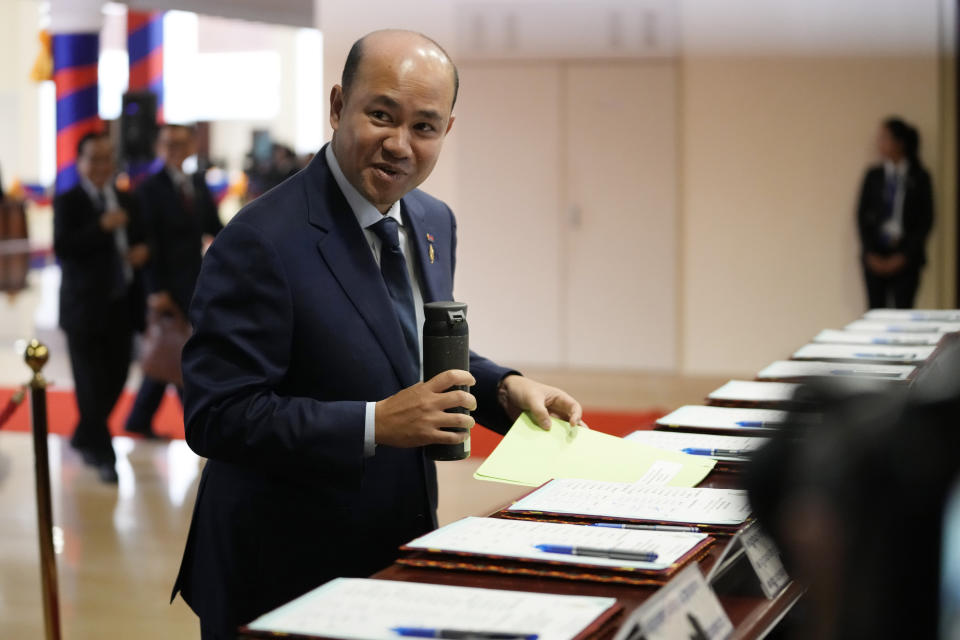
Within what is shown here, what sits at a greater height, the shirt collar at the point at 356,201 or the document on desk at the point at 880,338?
the shirt collar at the point at 356,201

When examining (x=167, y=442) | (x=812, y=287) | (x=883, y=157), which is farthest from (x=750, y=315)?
(x=167, y=442)

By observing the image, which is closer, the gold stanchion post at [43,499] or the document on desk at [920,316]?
the gold stanchion post at [43,499]

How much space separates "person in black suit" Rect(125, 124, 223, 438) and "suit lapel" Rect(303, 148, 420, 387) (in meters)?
4.77

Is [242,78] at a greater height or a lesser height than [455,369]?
greater

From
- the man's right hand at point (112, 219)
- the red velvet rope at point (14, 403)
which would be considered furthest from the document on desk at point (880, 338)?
the man's right hand at point (112, 219)

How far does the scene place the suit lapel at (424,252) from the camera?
6.61 feet

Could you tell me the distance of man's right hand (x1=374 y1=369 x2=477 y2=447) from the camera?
5.29ft

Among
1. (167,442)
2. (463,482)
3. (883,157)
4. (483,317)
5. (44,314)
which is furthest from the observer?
(44,314)

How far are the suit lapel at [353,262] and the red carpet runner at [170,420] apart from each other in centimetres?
492

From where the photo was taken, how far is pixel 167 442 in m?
7.21

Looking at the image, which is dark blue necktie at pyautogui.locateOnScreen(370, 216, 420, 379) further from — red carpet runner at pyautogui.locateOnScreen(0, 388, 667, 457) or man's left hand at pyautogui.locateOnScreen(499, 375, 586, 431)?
red carpet runner at pyautogui.locateOnScreen(0, 388, 667, 457)

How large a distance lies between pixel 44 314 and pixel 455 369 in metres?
12.1

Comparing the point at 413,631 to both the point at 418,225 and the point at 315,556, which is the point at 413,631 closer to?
the point at 315,556

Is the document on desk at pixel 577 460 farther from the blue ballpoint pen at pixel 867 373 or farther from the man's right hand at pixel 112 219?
the man's right hand at pixel 112 219
